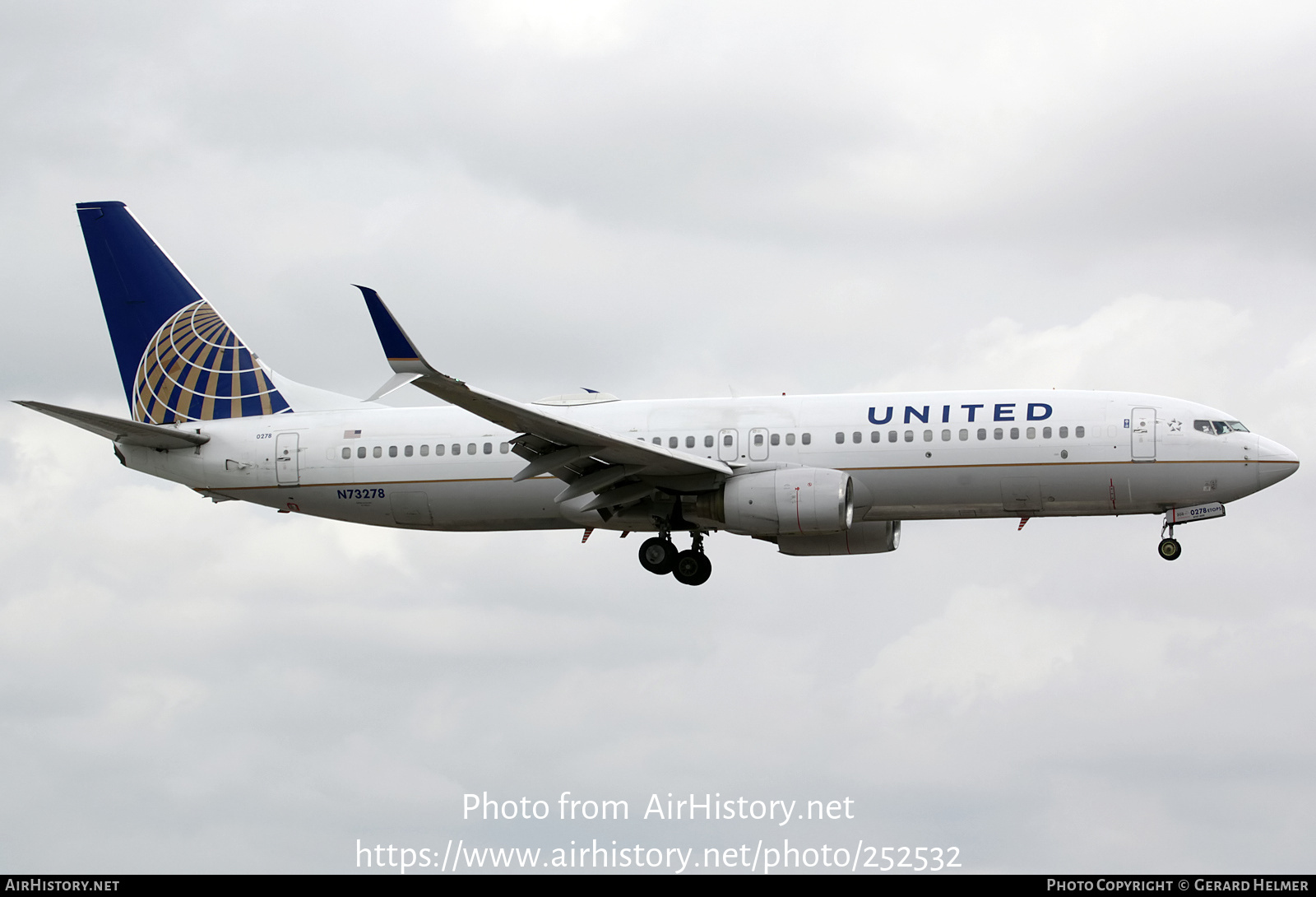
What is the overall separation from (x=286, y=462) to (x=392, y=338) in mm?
13028

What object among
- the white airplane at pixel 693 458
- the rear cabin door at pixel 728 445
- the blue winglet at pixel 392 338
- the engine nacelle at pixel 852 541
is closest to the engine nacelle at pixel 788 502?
the white airplane at pixel 693 458

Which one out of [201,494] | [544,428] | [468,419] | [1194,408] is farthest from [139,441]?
[1194,408]

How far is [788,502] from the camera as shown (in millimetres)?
39844

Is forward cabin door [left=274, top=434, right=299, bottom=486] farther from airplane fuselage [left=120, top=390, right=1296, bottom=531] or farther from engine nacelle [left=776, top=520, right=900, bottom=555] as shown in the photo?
engine nacelle [left=776, top=520, right=900, bottom=555]

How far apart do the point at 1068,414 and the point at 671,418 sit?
34.6 feet

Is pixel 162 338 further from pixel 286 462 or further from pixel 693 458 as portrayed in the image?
pixel 693 458

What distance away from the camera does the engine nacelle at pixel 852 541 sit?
45.9 m

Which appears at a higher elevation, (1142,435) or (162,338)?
(162,338)

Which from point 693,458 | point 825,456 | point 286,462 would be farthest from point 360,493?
point 825,456

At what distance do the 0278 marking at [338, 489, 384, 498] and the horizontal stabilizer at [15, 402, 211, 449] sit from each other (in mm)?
4509

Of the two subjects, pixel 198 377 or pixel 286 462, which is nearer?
pixel 286 462

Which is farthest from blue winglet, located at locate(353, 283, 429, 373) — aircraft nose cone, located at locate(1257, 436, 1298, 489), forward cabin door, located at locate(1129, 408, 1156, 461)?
aircraft nose cone, located at locate(1257, 436, 1298, 489)

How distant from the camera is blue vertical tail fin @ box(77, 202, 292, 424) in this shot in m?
47.6

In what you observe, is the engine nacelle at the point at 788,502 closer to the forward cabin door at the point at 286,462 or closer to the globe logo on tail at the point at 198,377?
the forward cabin door at the point at 286,462
